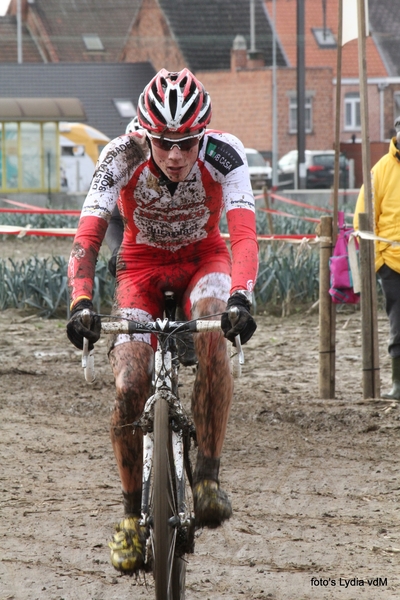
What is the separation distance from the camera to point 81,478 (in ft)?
19.3

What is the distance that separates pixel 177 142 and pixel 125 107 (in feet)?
161

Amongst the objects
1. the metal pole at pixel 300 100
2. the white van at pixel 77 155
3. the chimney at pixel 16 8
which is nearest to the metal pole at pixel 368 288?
the metal pole at pixel 300 100

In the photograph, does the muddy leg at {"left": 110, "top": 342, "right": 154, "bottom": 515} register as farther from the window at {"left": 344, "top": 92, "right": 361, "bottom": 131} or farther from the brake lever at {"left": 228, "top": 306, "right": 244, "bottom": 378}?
the window at {"left": 344, "top": 92, "right": 361, "bottom": 131}

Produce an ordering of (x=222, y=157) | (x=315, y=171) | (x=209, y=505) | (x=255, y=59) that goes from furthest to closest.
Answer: (x=255, y=59)
(x=315, y=171)
(x=222, y=157)
(x=209, y=505)

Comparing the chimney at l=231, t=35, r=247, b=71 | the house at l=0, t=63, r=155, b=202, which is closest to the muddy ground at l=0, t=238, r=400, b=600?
the house at l=0, t=63, r=155, b=202

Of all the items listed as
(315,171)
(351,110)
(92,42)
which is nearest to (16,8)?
(92,42)

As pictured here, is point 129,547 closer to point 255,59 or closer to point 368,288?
point 368,288

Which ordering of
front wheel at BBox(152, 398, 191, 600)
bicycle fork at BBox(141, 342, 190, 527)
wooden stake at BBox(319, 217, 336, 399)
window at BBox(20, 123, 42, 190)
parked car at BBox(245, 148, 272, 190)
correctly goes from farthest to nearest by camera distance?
parked car at BBox(245, 148, 272, 190) < window at BBox(20, 123, 42, 190) < wooden stake at BBox(319, 217, 336, 399) < bicycle fork at BBox(141, 342, 190, 527) < front wheel at BBox(152, 398, 191, 600)

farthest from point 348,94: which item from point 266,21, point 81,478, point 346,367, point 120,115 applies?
point 81,478

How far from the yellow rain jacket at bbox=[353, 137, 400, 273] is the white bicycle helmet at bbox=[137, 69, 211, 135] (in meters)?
3.68

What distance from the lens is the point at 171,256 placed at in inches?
185

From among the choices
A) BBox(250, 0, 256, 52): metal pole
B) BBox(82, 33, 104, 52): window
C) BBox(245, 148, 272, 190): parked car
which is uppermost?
BBox(82, 33, 104, 52): window

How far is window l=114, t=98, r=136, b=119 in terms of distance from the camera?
51.9 meters

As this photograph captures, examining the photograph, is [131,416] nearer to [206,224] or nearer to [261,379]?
[206,224]
